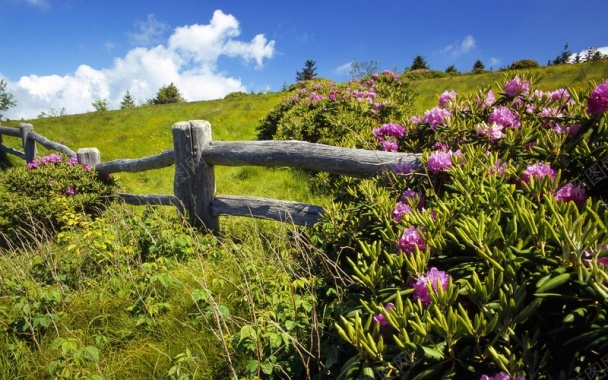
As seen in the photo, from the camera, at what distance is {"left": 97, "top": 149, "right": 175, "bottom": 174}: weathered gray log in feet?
15.6

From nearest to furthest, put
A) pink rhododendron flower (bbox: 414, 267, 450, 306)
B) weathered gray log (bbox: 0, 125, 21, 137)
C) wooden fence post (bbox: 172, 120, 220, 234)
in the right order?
A: pink rhododendron flower (bbox: 414, 267, 450, 306) < wooden fence post (bbox: 172, 120, 220, 234) < weathered gray log (bbox: 0, 125, 21, 137)

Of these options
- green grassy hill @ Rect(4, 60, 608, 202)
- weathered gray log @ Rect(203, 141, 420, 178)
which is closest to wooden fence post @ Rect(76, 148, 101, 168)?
green grassy hill @ Rect(4, 60, 608, 202)

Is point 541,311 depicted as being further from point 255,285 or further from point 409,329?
point 255,285

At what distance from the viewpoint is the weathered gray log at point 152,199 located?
4.59m

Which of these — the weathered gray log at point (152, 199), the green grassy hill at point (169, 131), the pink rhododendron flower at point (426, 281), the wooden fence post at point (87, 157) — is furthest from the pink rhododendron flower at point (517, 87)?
the wooden fence post at point (87, 157)

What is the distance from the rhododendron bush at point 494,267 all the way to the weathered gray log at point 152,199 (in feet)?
9.79

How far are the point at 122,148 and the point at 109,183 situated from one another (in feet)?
19.8

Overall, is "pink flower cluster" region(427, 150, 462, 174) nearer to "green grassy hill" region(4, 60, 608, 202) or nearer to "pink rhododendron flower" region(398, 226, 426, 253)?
"pink rhododendron flower" region(398, 226, 426, 253)

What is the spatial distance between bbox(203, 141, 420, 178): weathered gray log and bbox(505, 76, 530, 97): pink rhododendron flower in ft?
2.39

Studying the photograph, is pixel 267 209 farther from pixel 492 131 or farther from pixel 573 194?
pixel 573 194

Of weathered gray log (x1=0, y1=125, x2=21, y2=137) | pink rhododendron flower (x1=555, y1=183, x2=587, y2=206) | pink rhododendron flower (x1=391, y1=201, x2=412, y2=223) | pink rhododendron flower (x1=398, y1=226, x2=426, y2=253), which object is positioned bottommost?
pink rhododendron flower (x1=398, y1=226, x2=426, y2=253)

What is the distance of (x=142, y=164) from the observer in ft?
17.5

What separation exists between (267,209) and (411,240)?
8.49ft

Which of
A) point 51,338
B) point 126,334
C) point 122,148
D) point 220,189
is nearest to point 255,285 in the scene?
point 126,334
